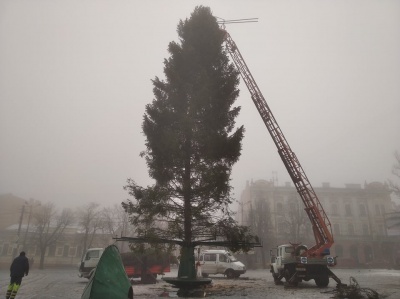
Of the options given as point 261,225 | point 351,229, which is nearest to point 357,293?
point 261,225

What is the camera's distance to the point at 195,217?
12.8 metres

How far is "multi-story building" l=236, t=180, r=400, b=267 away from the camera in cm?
5229

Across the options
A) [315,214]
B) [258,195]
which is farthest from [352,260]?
[315,214]

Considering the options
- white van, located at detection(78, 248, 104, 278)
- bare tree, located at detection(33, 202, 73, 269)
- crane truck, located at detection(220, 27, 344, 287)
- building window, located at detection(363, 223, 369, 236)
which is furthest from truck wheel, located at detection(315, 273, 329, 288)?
building window, located at detection(363, 223, 369, 236)

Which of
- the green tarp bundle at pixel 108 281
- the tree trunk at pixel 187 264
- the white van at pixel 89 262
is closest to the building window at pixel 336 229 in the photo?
the white van at pixel 89 262

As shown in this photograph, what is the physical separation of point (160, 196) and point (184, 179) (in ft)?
5.09

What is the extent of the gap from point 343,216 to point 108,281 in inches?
2407

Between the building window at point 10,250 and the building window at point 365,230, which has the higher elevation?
the building window at point 365,230

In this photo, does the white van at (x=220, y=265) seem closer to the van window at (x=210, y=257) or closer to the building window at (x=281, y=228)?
the van window at (x=210, y=257)

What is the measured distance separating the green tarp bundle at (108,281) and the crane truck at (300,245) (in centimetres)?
1261

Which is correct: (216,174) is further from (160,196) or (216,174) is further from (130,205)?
(130,205)

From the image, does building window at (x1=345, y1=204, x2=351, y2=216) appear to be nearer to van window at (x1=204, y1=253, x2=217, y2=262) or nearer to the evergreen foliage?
van window at (x1=204, y1=253, x2=217, y2=262)

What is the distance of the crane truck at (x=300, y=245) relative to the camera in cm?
1630

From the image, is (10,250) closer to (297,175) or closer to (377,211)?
(297,175)
